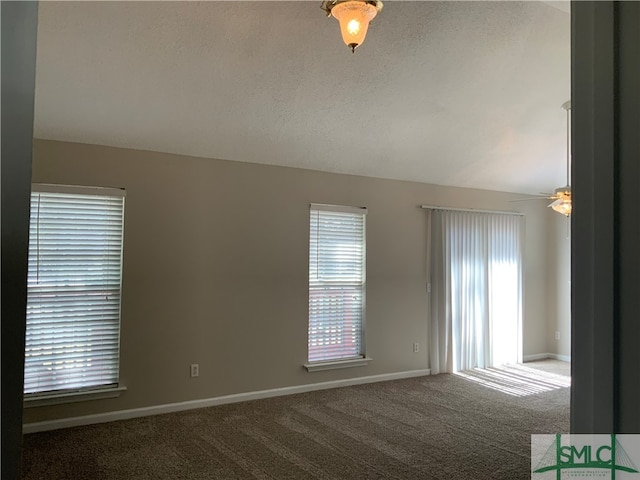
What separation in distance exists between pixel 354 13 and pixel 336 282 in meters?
3.55

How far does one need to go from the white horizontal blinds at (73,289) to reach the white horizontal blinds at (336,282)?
80.6 inches

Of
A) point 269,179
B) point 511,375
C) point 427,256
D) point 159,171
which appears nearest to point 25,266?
point 159,171

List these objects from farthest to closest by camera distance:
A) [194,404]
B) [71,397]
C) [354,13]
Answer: [194,404]
[71,397]
[354,13]

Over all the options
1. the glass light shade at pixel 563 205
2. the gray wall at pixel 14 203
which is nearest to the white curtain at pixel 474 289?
the glass light shade at pixel 563 205

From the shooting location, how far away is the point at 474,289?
6.61 meters

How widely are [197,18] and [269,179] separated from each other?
7.12 ft

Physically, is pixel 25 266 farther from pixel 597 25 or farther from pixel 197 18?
pixel 197 18

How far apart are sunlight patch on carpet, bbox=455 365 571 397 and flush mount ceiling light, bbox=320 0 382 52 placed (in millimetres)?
4473

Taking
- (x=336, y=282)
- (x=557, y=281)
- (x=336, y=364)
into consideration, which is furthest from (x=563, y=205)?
(x=557, y=281)

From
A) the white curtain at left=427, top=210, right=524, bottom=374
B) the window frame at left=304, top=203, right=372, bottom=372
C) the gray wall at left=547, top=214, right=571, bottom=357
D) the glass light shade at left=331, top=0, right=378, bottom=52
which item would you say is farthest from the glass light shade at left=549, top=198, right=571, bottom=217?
the gray wall at left=547, top=214, right=571, bottom=357

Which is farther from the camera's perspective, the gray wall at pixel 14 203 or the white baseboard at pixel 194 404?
the white baseboard at pixel 194 404

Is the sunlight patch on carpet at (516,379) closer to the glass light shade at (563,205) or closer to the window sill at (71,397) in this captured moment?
the glass light shade at (563,205)

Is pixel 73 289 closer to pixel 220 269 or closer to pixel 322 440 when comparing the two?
pixel 220 269

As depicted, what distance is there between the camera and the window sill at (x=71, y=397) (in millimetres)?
3978
